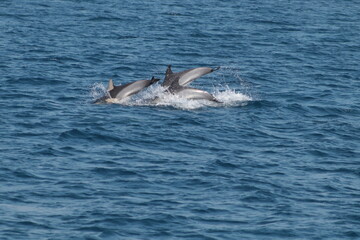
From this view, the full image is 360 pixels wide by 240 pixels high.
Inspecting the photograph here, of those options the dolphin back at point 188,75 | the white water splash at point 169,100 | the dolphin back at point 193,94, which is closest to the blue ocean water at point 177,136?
the white water splash at point 169,100

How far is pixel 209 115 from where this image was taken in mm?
38906

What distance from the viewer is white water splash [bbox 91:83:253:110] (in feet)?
133

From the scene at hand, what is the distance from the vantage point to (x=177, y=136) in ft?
116

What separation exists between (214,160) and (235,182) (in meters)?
2.48

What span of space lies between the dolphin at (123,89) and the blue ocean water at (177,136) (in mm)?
703

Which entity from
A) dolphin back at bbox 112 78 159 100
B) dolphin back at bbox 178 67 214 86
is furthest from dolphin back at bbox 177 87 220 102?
Answer: dolphin back at bbox 112 78 159 100

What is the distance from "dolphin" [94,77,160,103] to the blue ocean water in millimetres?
703

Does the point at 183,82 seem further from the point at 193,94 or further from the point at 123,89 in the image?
the point at 123,89

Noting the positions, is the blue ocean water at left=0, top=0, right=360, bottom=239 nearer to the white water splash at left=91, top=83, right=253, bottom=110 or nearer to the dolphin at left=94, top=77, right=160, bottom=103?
the white water splash at left=91, top=83, right=253, bottom=110

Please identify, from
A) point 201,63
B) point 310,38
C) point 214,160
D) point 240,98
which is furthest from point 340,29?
point 214,160

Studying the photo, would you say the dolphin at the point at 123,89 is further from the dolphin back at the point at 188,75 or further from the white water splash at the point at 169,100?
the dolphin back at the point at 188,75

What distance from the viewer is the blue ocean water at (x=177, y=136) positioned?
26.3 m

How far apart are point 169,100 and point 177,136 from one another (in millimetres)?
5660

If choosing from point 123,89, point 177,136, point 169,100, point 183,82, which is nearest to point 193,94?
point 183,82
